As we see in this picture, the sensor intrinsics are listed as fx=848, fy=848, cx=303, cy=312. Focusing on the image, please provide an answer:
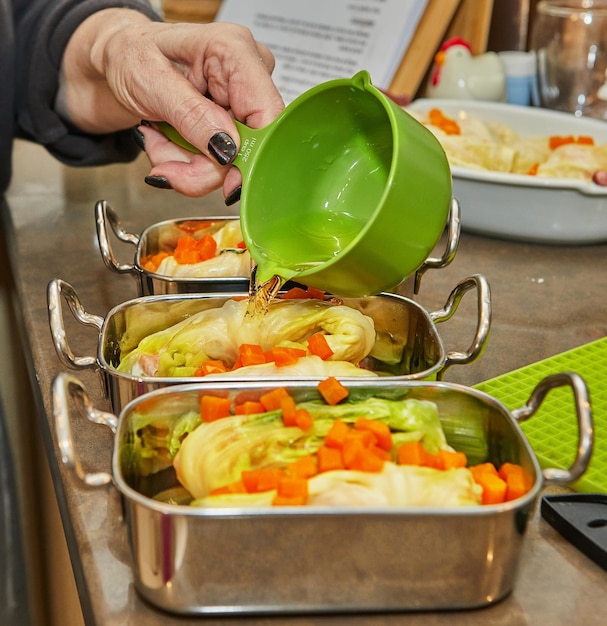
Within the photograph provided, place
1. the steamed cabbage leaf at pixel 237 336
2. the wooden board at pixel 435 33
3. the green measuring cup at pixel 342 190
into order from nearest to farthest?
1. the green measuring cup at pixel 342 190
2. the steamed cabbage leaf at pixel 237 336
3. the wooden board at pixel 435 33

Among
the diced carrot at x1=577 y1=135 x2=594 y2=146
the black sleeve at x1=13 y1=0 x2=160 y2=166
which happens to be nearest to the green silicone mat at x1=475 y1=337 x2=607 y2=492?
the diced carrot at x1=577 y1=135 x2=594 y2=146

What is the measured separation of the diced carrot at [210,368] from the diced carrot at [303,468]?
236mm

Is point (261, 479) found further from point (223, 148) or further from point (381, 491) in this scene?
point (223, 148)

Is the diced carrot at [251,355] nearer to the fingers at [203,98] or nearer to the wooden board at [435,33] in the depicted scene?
the fingers at [203,98]

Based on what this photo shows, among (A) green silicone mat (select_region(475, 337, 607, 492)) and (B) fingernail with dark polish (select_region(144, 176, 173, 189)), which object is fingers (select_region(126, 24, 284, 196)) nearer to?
(B) fingernail with dark polish (select_region(144, 176, 173, 189))

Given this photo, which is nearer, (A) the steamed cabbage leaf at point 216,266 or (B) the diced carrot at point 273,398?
(B) the diced carrot at point 273,398

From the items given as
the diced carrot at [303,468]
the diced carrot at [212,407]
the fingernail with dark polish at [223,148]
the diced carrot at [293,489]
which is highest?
the fingernail with dark polish at [223,148]

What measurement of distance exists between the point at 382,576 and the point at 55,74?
3.78ft

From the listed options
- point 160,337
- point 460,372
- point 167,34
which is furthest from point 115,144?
point 460,372

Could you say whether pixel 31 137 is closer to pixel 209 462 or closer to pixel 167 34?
pixel 167 34

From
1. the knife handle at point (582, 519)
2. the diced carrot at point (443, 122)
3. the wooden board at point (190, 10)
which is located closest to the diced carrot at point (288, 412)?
the knife handle at point (582, 519)

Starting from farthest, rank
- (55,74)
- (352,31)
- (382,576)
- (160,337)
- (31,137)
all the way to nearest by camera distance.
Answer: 1. (352,31)
2. (31,137)
3. (55,74)
4. (160,337)
5. (382,576)

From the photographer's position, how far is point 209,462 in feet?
2.31

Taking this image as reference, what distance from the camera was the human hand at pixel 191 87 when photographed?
1.00 m
